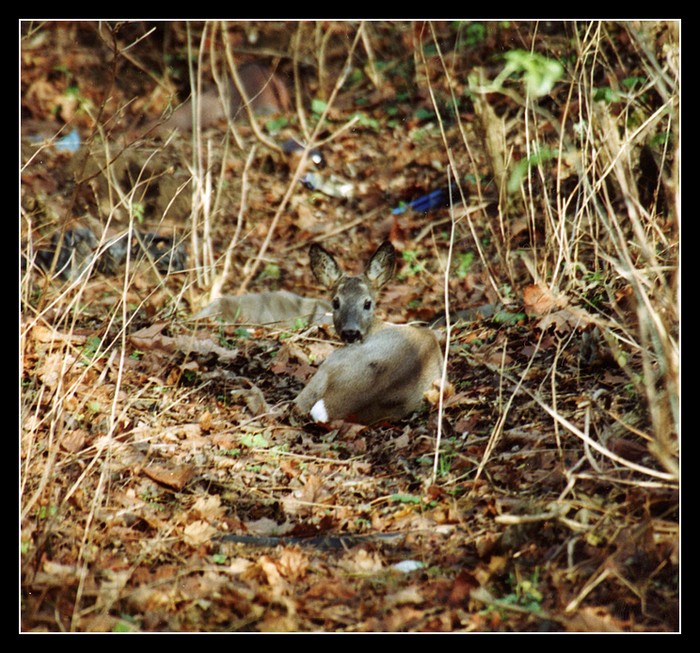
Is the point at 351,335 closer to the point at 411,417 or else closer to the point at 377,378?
the point at 377,378

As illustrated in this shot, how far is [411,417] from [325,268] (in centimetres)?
217

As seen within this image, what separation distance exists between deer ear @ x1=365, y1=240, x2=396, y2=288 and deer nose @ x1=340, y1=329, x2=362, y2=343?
2.57 ft

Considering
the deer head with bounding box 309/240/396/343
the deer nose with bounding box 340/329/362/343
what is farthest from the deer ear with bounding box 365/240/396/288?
the deer nose with bounding box 340/329/362/343

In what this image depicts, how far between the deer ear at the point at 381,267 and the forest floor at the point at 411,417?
0.67m

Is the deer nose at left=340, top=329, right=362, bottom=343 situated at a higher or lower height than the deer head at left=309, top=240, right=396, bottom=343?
lower

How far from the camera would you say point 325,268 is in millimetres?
7758

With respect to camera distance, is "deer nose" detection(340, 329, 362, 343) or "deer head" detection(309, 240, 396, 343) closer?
"deer nose" detection(340, 329, 362, 343)

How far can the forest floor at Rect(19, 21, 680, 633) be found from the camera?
421cm

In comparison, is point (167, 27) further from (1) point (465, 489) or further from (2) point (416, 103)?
(1) point (465, 489)

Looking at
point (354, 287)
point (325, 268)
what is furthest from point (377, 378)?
point (325, 268)

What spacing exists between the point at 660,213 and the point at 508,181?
196cm

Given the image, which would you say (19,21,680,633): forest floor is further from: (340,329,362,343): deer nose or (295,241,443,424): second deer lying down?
(340,329,362,343): deer nose

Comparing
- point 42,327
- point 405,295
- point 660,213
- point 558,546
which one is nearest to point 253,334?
point 405,295

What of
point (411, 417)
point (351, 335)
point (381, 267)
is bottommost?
point (411, 417)
